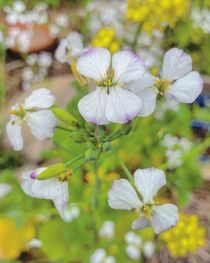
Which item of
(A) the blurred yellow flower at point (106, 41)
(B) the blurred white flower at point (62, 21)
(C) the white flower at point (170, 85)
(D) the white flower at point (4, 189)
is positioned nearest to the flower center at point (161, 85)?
(C) the white flower at point (170, 85)

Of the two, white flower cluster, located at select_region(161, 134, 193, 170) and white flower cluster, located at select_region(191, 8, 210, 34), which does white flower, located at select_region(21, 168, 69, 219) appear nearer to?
white flower cluster, located at select_region(161, 134, 193, 170)

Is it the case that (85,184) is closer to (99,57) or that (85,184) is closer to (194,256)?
(194,256)

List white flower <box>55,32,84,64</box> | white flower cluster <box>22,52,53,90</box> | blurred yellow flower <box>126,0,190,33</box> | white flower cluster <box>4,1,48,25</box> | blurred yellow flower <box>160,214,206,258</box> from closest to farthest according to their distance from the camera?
white flower <box>55,32,84,64</box>
blurred yellow flower <box>160,214,206,258</box>
blurred yellow flower <box>126,0,190,33</box>
white flower cluster <box>4,1,48,25</box>
white flower cluster <box>22,52,53,90</box>

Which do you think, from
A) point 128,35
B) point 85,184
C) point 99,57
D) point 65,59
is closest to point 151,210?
point 99,57

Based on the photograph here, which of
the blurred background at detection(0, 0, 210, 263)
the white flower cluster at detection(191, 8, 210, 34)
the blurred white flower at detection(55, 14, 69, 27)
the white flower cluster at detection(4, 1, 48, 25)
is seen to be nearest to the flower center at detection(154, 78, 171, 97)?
the blurred background at detection(0, 0, 210, 263)

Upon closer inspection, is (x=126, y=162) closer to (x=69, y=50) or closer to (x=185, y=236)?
(x=185, y=236)
